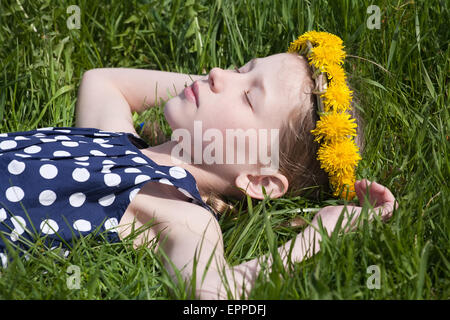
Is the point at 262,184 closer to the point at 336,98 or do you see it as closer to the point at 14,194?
the point at 336,98

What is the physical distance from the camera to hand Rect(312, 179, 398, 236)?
74.3 inches

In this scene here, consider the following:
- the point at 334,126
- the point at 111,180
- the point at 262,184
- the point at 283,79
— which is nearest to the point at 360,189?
the point at 334,126

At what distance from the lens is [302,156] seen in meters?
2.19

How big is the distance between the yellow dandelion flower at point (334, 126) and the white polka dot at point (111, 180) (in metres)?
0.69

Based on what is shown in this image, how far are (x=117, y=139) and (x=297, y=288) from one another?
3.10 ft

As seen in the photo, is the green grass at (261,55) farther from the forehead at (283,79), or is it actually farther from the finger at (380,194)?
the forehead at (283,79)

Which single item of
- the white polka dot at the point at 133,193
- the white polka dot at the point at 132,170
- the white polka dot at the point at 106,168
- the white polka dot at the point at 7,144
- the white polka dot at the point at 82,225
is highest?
the white polka dot at the point at 7,144

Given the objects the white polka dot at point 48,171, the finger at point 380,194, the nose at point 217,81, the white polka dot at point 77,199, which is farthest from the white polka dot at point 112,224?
the finger at point 380,194

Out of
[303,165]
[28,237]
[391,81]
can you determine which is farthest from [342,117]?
[28,237]

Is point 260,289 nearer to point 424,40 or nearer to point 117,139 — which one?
point 117,139

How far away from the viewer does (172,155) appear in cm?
224

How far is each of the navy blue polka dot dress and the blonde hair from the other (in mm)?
220

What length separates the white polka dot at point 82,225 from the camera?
191 centimetres

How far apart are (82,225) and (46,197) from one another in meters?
0.15
